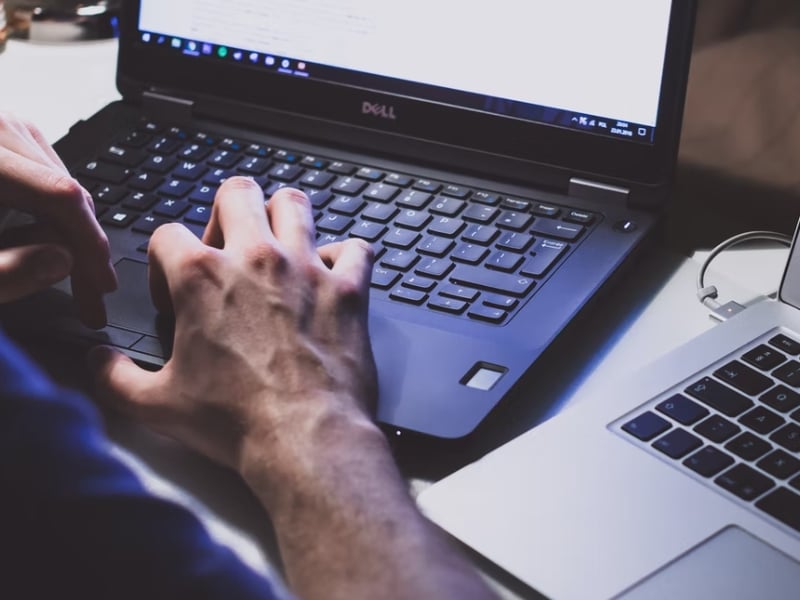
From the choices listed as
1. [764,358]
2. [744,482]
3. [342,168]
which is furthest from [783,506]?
[342,168]

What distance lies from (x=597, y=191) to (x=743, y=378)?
8.7 inches

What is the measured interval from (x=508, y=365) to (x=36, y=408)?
33 centimetres

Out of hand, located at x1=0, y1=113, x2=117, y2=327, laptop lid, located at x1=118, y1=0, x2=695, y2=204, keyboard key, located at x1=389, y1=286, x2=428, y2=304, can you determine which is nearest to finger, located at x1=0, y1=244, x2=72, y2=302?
hand, located at x1=0, y1=113, x2=117, y2=327

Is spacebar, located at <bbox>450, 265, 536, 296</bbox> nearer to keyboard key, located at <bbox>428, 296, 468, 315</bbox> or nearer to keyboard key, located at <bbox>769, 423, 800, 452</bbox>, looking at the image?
keyboard key, located at <bbox>428, 296, 468, 315</bbox>

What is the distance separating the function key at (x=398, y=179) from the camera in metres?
0.82

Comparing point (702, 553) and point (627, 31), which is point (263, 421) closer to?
point (702, 553)

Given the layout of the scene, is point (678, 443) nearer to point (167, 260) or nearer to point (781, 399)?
point (781, 399)

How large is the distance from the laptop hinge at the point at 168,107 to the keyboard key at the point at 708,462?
55cm

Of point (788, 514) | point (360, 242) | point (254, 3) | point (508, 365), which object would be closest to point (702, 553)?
point (788, 514)

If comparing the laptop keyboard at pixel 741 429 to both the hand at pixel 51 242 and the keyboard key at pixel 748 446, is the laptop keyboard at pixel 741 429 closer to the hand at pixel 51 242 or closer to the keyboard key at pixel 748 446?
the keyboard key at pixel 748 446

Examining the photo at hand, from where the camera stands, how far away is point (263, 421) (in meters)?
0.55

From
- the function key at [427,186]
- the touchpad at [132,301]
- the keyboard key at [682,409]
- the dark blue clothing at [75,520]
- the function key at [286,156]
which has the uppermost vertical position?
the dark blue clothing at [75,520]

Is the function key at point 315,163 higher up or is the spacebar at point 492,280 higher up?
the spacebar at point 492,280

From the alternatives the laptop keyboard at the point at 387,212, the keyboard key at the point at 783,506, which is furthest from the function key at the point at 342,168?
the keyboard key at the point at 783,506
